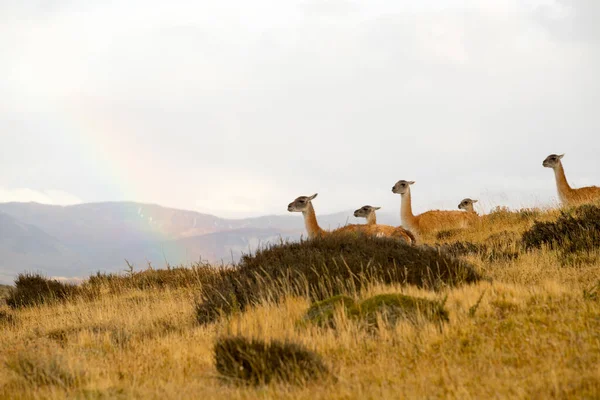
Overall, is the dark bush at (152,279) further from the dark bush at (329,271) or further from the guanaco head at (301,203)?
the dark bush at (329,271)

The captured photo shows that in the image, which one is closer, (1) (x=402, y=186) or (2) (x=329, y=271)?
(2) (x=329, y=271)

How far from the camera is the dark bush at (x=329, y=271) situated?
34.3 feet

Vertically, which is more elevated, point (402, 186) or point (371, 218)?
point (402, 186)

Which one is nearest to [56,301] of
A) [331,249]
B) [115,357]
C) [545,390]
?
[331,249]

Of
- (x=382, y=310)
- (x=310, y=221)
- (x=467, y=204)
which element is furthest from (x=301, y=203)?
(x=382, y=310)

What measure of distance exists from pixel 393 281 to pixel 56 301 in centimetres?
1099

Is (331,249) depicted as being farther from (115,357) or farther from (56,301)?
(56,301)

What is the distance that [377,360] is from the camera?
6.57m

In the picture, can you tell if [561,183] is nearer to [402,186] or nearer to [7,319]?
[402,186]

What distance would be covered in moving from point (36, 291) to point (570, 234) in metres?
14.4

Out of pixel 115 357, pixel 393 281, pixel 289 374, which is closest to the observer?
pixel 289 374

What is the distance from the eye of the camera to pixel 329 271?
36.5 feet

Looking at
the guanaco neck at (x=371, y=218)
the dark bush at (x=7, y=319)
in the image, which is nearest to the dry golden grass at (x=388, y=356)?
the dark bush at (x=7, y=319)

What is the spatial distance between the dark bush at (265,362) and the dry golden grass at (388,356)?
173mm
